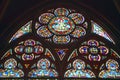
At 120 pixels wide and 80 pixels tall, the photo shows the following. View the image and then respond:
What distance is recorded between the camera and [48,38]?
17.0 meters

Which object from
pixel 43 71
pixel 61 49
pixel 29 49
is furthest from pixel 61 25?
pixel 43 71

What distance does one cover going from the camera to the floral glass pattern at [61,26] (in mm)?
17109

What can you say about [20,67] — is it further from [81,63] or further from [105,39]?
[105,39]

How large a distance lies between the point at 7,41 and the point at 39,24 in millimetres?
1303

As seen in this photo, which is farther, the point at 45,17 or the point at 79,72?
the point at 45,17

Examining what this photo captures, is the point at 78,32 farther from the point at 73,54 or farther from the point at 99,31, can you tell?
the point at 73,54

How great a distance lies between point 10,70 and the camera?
53.5 feet

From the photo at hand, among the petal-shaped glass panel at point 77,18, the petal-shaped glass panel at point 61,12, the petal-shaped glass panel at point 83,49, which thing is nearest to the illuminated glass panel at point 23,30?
the petal-shaped glass panel at point 61,12

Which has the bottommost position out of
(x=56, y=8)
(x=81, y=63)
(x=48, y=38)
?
(x=81, y=63)

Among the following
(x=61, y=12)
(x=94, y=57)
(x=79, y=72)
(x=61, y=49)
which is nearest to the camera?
(x=79, y=72)

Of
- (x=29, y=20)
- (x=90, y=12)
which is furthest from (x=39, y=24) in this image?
(x=90, y=12)

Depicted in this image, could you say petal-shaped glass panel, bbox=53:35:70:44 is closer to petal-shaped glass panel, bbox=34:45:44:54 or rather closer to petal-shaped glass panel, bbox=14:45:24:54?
petal-shaped glass panel, bbox=34:45:44:54

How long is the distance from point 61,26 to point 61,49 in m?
0.95

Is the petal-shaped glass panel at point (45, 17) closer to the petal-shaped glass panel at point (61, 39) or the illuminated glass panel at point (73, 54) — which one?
the petal-shaped glass panel at point (61, 39)
